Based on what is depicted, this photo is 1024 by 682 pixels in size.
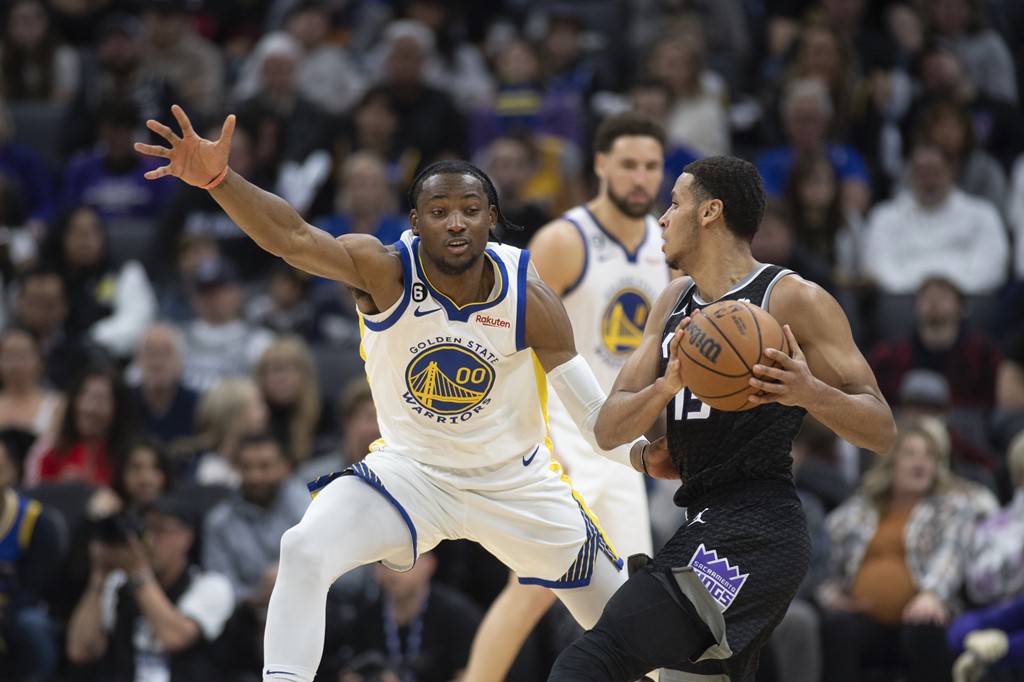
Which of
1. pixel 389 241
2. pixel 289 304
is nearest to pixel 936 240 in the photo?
pixel 389 241

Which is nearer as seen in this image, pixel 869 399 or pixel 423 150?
pixel 869 399

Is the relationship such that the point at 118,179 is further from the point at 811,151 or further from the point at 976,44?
the point at 976,44

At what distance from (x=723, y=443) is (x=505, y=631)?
1843mm

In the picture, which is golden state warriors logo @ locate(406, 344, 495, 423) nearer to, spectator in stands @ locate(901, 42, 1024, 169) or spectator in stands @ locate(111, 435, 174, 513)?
spectator in stands @ locate(111, 435, 174, 513)

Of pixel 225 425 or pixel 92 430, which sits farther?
pixel 225 425

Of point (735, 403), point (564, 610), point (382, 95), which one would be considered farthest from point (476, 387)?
point (382, 95)

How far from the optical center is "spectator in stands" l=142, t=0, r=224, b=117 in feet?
45.9

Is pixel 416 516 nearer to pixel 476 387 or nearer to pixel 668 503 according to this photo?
pixel 476 387

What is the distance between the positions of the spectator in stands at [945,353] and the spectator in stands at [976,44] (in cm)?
403

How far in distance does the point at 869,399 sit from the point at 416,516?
5.88 ft

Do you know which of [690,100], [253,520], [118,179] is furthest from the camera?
[118,179]

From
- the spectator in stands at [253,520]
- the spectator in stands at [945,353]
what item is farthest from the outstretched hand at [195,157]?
the spectator in stands at [945,353]

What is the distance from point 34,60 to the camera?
46.6 feet

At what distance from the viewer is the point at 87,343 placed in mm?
11398
